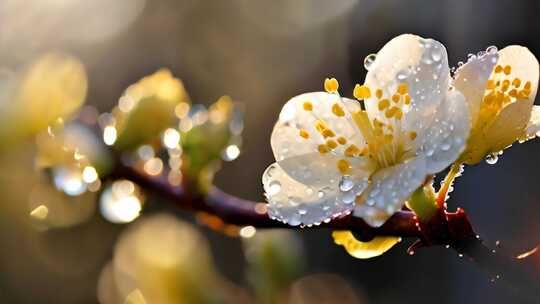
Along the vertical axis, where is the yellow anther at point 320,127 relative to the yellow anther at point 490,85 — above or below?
below

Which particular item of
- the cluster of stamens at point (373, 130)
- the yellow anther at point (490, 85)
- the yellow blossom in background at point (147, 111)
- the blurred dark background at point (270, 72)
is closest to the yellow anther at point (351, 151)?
the cluster of stamens at point (373, 130)

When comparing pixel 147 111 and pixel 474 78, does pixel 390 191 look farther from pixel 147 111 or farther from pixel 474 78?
pixel 147 111

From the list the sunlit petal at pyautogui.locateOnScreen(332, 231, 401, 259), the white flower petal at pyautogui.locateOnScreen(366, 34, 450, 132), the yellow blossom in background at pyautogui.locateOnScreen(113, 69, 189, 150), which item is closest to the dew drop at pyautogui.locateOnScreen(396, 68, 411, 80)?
the white flower petal at pyautogui.locateOnScreen(366, 34, 450, 132)

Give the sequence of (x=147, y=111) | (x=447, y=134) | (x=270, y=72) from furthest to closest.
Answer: (x=270, y=72) < (x=147, y=111) < (x=447, y=134)

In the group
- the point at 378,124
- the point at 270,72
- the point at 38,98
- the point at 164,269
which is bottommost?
the point at 270,72

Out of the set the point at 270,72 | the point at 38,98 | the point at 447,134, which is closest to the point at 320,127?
the point at 447,134

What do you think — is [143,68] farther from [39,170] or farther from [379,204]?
[379,204]

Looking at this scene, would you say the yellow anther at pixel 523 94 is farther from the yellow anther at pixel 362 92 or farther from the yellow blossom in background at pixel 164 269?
the yellow blossom in background at pixel 164 269
